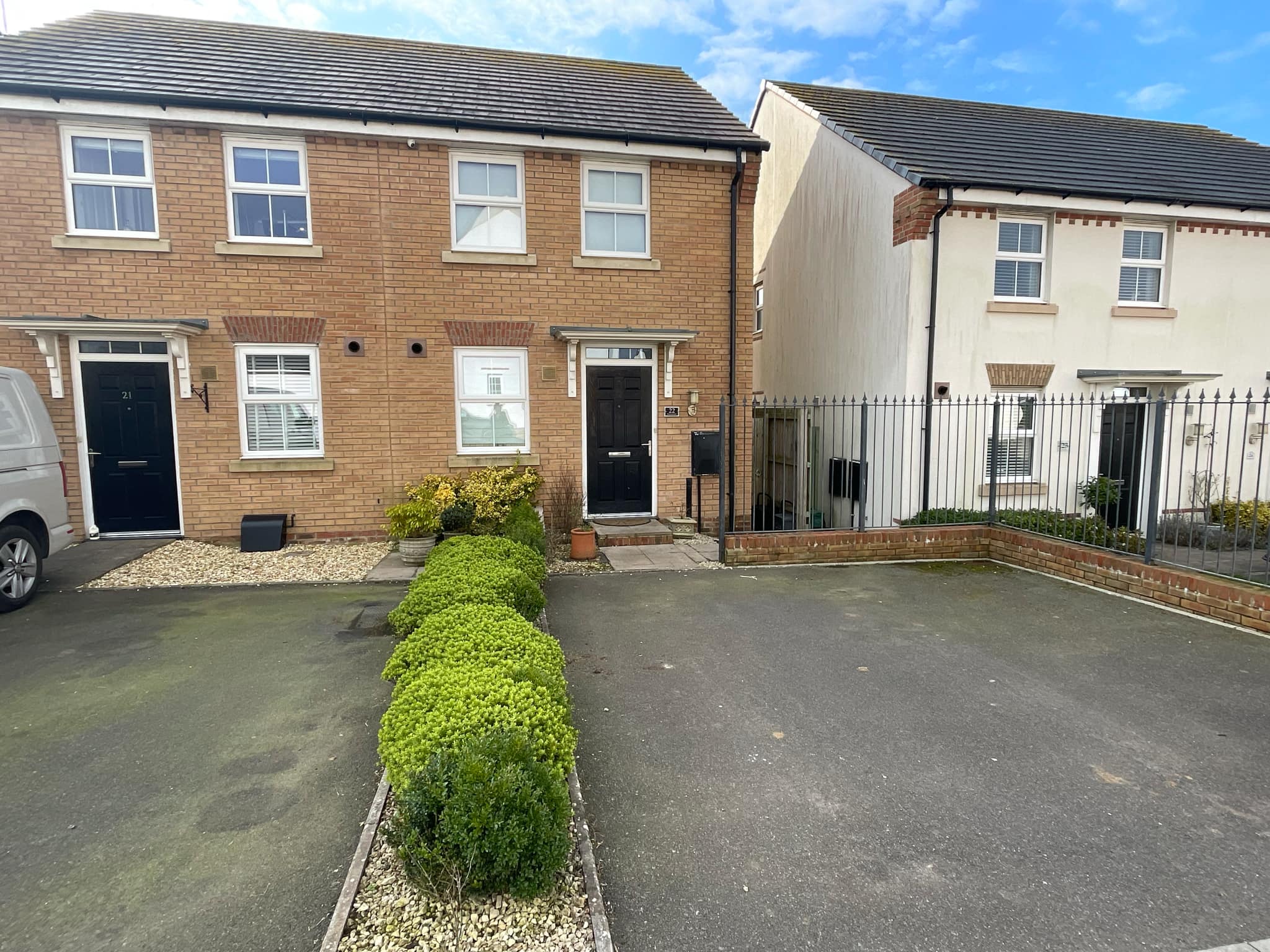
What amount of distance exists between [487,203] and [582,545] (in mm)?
4915

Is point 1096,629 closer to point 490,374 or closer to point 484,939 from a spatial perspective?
point 484,939

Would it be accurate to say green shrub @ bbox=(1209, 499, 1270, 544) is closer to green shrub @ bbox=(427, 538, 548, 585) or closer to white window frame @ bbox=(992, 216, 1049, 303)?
white window frame @ bbox=(992, 216, 1049, 303)

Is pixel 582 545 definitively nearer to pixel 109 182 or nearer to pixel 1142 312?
pixel 109 182

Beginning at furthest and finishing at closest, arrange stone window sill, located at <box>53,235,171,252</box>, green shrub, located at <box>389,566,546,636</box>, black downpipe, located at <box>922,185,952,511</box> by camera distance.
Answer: black downpipe, located at <box>922,185,952,511</box>
stone window sill, located at <box>53,235,171,252</box>
green shrub, located at <box>389,566,546,636</box>

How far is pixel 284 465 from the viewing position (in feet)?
28.3

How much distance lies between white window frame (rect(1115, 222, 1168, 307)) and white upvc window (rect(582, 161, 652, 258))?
771 centimetres

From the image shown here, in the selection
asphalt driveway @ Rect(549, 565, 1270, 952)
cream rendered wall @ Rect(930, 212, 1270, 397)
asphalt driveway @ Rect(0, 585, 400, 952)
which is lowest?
asphalt driveway @ Rect(549, 565, 1270, 952)

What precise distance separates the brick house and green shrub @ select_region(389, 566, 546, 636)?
14.0 feet

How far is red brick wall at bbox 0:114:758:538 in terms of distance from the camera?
8039mm

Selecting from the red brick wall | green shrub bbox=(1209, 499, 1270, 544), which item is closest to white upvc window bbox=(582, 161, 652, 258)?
the red brick wall

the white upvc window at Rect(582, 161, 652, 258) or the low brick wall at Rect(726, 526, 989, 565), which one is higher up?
the white upvc window at Rect(582, 161, 652, 258)

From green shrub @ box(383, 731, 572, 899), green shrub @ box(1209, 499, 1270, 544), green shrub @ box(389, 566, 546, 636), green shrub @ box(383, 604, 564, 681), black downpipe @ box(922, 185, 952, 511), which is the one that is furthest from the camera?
green shrub @ box(1209, 499, 1270, 544)

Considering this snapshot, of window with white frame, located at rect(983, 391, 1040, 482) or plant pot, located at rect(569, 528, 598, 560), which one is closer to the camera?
plant pot, located at rect(569, 528, 598, 560)

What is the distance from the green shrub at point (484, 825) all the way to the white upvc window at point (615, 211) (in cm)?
808
